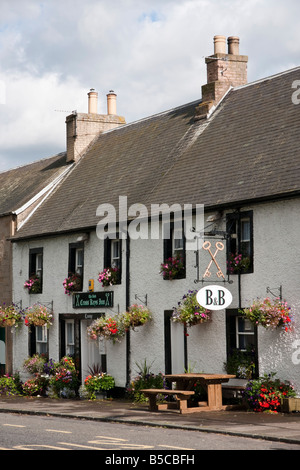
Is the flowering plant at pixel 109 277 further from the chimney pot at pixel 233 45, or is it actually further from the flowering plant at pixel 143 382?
the chimney pot at pixel 233 45

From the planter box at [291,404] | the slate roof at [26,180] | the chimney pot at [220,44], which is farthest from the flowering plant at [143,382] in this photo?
the chimney pot at [220,44]

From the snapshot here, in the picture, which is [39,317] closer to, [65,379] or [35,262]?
[65,379]

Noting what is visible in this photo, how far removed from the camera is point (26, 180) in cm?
3234

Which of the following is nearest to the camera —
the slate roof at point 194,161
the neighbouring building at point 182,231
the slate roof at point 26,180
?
the neighbouring building at point 182,231

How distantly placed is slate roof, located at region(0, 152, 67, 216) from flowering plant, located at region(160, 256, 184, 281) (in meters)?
9.04

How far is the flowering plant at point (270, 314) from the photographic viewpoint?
17422 mm

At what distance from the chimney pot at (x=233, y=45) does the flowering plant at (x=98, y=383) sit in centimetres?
1082

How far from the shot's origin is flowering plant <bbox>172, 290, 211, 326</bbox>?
19.4m

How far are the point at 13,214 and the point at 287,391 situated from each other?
1400 centimetres

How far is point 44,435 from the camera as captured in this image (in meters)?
14.3

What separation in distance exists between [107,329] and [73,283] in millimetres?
3065

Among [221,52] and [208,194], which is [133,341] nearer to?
[208,194]

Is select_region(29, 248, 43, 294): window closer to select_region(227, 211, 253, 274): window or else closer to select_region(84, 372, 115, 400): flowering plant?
select_region(84, 372, 115, 400): flowering plant

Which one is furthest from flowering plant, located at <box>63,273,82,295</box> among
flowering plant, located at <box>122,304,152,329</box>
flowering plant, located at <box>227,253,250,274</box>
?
flowering plant, located at <box>227,253,250,274</box>
